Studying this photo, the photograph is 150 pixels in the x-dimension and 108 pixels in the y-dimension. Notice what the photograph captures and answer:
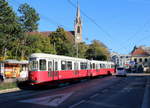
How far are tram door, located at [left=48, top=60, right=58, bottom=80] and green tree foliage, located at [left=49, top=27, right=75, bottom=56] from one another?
4573cm

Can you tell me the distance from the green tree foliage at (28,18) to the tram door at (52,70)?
16.0 m

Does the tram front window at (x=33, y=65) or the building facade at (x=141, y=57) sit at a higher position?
the building facade at (x=141, y=57)

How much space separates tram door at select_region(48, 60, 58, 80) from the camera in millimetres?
23469

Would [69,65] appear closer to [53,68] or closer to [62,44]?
[53,68]

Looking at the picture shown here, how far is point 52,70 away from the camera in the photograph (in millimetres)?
23891

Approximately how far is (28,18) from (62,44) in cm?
3570

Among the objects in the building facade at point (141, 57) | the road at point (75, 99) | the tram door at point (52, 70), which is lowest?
the road at point (75, 99)

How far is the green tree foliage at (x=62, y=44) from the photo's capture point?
7144cm

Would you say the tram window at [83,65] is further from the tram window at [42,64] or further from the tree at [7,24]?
the tram window at [42,64]

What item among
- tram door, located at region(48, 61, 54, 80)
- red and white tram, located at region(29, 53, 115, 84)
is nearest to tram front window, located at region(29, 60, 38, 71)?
red and white tram, located at region(29, 53, 115, 84)

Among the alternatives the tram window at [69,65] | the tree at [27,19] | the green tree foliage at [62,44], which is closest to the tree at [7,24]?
the tree at [27,19]

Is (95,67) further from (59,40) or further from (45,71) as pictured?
(59,40)

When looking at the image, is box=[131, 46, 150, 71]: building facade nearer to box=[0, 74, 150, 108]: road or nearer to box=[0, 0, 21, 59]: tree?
box=[0, 0, 21, 59]: tree

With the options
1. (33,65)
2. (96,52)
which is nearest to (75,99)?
(33,65)
